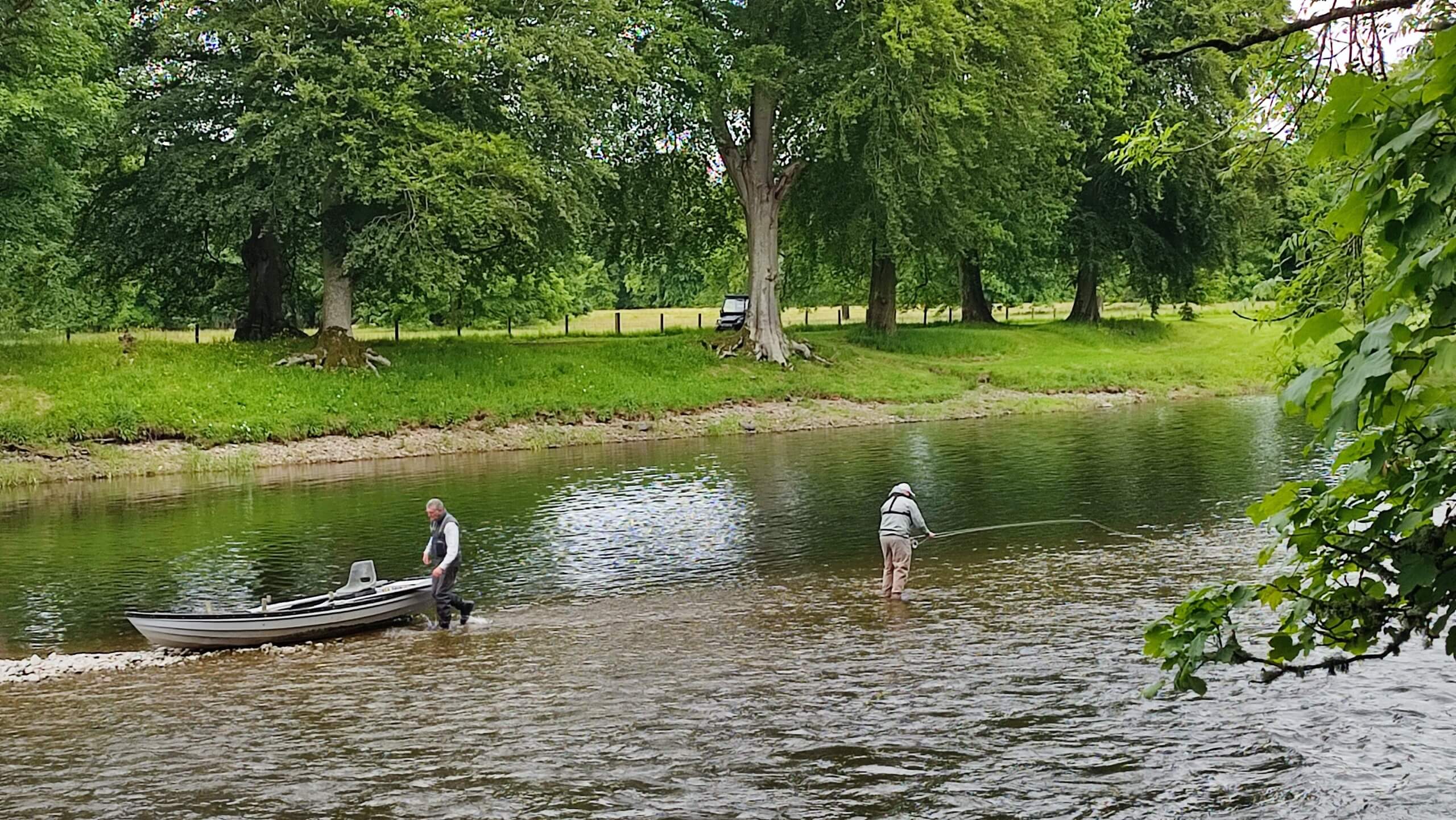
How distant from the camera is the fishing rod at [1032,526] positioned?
69.7ft

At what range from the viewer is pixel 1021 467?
30109 millimetres

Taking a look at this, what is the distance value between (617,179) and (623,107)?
3.36 m

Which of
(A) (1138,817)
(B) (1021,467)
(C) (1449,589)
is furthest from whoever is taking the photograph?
(B) (1021,467)

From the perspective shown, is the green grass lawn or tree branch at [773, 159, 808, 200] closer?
the green grass lawn

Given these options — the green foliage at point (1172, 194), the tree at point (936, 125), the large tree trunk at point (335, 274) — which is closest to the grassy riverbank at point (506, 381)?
the large tree trunk at point (335, 274)

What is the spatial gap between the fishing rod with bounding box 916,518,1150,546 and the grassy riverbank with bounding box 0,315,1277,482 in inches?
242

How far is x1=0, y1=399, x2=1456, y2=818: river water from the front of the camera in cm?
1021

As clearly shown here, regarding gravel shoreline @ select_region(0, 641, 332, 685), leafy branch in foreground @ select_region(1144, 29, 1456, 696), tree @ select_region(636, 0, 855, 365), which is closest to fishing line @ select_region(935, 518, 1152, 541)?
gravel shoreline @ select_region(0, 641, 332, 685)

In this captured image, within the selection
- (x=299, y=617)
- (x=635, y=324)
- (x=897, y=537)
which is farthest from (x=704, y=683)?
(x=635, y=324)

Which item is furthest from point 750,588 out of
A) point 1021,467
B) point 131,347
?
point 131,347

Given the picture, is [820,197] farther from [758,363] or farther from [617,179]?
[617,179]

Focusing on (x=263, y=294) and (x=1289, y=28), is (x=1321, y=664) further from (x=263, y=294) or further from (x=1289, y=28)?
(x=263, y=294)

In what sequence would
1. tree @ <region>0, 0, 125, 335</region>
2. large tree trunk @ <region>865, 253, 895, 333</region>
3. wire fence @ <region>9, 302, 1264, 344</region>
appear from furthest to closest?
1. large tree trunk @ <region>865, 253, 895, 333</region>
2. wire fence @ <region>9, 302, 1264, 344</region>
3. tree @ <region>0, 0, 125, 335</region>

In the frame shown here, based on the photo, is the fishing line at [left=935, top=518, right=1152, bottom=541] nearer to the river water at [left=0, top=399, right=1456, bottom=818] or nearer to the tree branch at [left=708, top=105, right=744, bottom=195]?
the river water at [left=0, top=399, right=1456, bottom=818]
